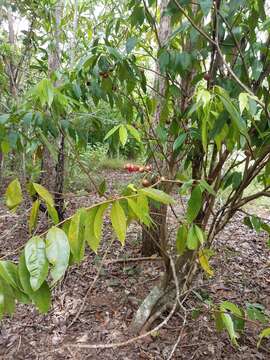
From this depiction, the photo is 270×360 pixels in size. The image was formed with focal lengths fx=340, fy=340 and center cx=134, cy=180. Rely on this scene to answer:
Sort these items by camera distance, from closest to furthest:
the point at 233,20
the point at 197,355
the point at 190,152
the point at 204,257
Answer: the point at 233,20 → the point at 204,257 → the point at 190,152 → the point at 197,355

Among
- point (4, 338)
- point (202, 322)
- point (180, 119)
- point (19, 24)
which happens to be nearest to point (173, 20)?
Answer: point (180, 119)

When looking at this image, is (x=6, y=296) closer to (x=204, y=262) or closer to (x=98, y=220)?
(x=98, y=220)

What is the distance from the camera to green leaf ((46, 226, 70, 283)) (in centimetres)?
62

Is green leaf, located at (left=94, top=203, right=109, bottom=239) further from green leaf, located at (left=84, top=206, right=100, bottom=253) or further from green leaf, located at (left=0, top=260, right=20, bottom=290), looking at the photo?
green leaf, located at (left=0, top=260, right=20, bottom=290)

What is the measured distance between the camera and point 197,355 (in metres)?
1.72

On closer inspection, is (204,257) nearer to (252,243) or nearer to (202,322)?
(202,322)

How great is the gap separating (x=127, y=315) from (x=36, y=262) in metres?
1.52

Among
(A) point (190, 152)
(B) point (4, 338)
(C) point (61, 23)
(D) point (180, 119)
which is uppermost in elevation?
(C) point (61, 23)

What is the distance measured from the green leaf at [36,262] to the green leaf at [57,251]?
0.04 ft

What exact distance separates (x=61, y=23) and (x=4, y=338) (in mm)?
2321

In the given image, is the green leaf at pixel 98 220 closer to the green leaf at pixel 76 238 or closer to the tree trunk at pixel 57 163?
the green leaf at pixel 76 238

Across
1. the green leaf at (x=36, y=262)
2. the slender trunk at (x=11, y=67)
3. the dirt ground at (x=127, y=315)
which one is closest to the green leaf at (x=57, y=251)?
the green leaf at (x=36, y=262)

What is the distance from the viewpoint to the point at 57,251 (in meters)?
0.64

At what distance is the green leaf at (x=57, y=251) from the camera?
62 cm
